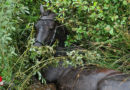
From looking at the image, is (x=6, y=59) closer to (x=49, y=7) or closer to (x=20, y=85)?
(x=20, y=85)

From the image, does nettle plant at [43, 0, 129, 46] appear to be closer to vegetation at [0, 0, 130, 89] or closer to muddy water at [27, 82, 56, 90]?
vegetation at [0, 0, 130, 89]

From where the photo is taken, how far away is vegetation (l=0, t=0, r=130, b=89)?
2.37 meters

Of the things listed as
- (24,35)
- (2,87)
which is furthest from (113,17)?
(2,87)

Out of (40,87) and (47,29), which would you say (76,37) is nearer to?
(47,29)

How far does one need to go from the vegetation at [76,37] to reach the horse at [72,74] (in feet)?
0.29

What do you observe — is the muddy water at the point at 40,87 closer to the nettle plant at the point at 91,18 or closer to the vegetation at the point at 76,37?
the vegetation at the point at 76,37

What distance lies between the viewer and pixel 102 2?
2.83 meters

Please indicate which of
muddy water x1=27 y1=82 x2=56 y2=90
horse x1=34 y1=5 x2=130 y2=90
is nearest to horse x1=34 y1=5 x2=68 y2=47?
horse x1=34 y1=5 x2=130 y2=90

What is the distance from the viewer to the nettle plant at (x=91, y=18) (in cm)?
270

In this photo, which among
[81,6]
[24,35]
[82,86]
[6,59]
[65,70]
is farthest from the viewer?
[24,35]

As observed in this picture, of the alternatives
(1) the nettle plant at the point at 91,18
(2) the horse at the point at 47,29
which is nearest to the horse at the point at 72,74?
(2) the horse at the point at 47,29

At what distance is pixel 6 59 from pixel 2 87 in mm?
293

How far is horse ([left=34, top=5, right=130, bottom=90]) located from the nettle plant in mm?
153

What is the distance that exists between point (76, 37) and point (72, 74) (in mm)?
623
